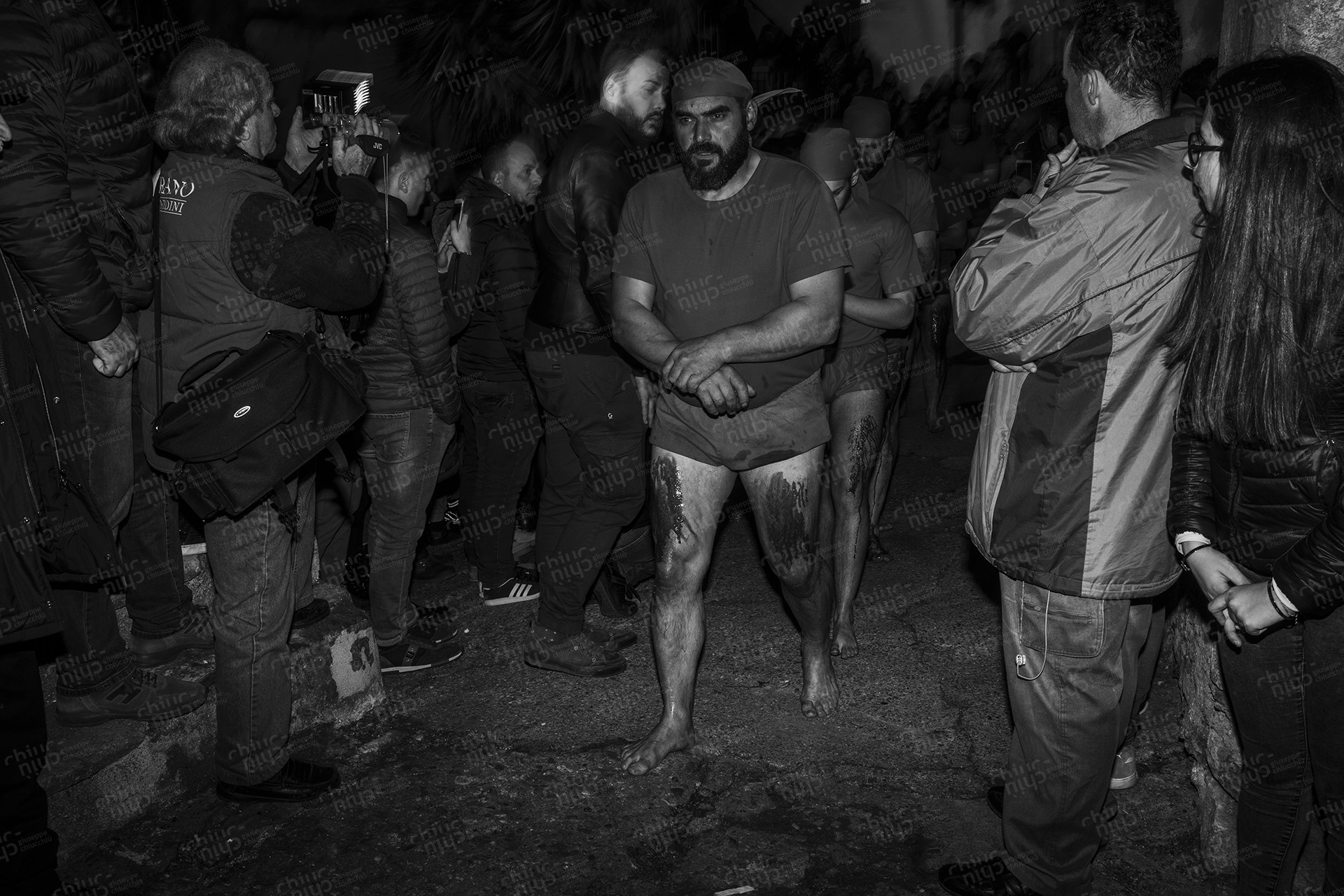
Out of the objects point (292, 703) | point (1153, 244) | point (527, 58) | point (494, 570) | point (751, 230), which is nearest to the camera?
point (1153, 244)

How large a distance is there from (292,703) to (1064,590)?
8.79 feet

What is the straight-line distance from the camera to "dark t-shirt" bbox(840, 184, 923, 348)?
14.9 feet

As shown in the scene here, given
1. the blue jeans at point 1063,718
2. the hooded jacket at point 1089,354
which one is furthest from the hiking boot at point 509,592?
the hooded jacket at point 1089,354

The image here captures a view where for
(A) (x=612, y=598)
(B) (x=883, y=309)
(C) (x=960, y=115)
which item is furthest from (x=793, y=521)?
(C) (x=960, y=115)

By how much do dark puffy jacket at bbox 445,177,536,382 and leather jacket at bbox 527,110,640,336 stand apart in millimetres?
644

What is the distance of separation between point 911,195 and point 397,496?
2.94 m

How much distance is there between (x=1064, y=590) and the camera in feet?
8.91

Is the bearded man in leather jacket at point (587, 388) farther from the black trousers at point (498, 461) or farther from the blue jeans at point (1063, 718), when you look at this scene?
the blue jeans at point (1063, 718)

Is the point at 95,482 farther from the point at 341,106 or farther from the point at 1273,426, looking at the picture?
the point at 1273,426

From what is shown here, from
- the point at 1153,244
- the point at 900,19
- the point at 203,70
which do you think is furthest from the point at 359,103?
the point at 900,19

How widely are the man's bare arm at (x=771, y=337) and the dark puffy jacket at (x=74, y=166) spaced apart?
5.74 ft

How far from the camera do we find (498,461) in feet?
17.7

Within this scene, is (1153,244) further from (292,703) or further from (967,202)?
(967,202)

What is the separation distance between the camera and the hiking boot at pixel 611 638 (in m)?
4.69
